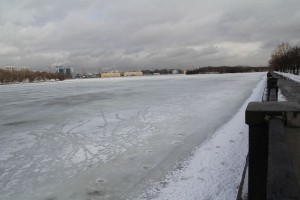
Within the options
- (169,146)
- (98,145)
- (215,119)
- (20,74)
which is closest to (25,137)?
(98,145)

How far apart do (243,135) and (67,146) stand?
374 centimetres

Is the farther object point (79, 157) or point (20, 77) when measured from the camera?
point (20, 77)

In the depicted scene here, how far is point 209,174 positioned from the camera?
14.7ft

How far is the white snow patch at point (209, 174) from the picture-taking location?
3822mm

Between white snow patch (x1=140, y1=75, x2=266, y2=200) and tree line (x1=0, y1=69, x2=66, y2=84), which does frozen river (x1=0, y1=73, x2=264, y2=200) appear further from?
tree line (x1=0, y1=69, x2=66, y2=84)

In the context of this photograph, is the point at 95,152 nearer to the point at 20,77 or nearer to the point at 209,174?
the point at 209,174

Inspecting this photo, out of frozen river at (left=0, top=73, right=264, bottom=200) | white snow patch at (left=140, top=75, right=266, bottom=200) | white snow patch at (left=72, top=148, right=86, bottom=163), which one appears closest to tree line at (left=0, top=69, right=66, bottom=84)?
frozen river at (left=0, top=73, right=264, bottom=200)

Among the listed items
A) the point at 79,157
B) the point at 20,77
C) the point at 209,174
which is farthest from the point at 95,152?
the point at 20,77

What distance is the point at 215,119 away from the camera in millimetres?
9148

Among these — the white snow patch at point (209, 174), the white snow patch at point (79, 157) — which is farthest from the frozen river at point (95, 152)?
the white snow patch at point (209, 174)

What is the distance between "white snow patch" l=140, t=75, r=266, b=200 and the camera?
3.82 m

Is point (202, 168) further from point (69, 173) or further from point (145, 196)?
point (69, 173)

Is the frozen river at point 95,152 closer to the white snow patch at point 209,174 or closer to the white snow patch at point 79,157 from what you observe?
the white snow patch at point 79,157

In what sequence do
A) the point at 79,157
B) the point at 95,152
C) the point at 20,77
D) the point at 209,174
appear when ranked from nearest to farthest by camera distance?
the point at 209,174 < the point at 79,157 < the point at 95,152 < the point at 20,77
